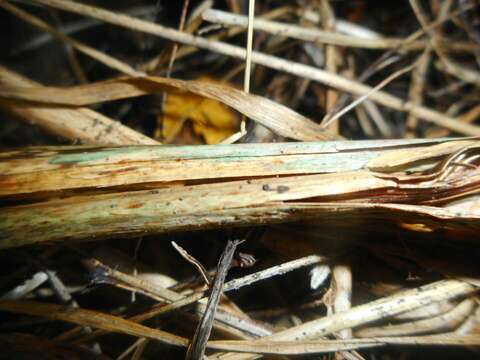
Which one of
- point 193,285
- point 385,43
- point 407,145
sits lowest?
point 193,285

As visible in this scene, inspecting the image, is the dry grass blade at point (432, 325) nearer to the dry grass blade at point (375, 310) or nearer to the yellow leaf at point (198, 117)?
the dry grass blade at point (375, 310)

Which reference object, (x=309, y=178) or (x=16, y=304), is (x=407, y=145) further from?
(x=16, y=304)

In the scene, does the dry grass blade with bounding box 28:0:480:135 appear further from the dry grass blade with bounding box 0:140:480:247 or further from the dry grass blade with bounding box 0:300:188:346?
the dry grass blade with bounding box 0:300:188:346

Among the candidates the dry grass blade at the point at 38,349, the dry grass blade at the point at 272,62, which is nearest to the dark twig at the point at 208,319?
the dry grass blade at the point at 38,349

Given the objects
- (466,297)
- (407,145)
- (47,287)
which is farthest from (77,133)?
(466,297)

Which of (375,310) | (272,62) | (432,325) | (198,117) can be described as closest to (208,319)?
(375,310)

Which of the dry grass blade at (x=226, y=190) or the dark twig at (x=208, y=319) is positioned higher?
the dry grass blade at (x=226, y=190)
